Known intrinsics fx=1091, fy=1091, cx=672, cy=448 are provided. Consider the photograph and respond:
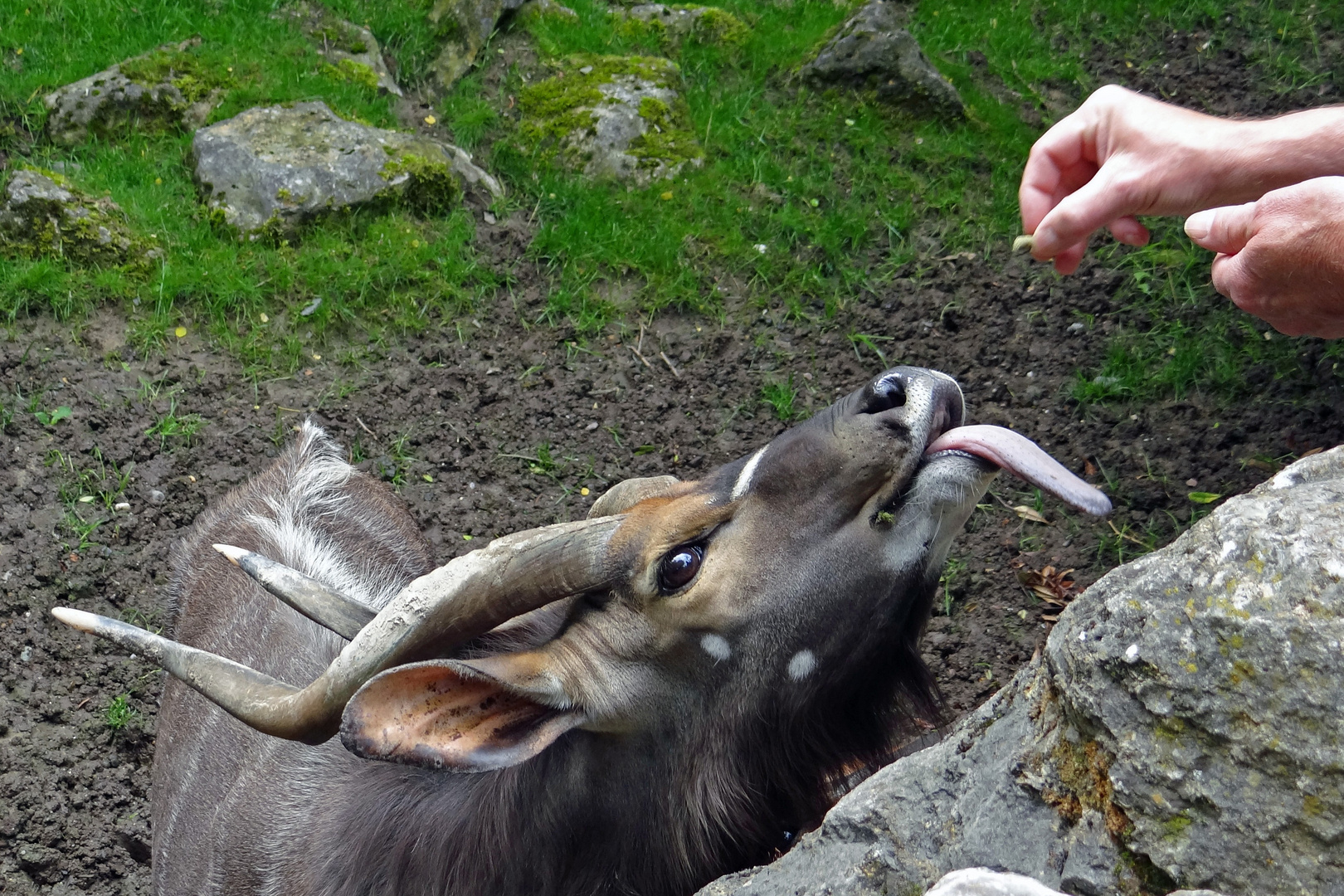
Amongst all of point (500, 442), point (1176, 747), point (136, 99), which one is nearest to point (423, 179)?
point (500, 442)

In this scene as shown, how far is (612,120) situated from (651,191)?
669 millimetres

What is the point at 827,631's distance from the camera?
316 cm

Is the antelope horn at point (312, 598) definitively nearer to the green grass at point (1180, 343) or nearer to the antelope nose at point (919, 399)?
the antelope nose at point (919, 399)

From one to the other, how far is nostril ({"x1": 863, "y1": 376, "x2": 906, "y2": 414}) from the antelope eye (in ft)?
2.23

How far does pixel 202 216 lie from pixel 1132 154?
5835mm

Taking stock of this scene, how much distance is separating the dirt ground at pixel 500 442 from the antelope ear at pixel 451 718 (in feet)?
8.03

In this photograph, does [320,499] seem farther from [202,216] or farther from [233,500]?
[202,216]

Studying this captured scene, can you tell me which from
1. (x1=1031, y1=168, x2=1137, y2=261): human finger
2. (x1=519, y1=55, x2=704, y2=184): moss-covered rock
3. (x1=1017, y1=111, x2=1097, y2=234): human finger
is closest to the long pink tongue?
(x1=1031, y1=168, x2=1137, y2=261): human finger

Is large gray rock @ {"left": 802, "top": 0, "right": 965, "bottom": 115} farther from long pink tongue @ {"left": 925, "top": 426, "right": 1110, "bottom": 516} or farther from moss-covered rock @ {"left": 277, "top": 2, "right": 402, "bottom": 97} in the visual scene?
long pink tongue @ {"left": 925, "top": 426, "right": 1110, "bottom": 516}

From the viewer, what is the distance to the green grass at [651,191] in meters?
6.73

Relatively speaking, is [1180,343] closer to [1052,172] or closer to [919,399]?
[1052,172]

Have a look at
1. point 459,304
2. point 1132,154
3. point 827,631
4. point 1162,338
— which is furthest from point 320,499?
point 1162,338

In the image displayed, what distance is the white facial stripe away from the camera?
326 cm

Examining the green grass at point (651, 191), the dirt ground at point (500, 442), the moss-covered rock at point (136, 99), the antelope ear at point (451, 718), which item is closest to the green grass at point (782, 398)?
the dirt ground at point (500, 442)
